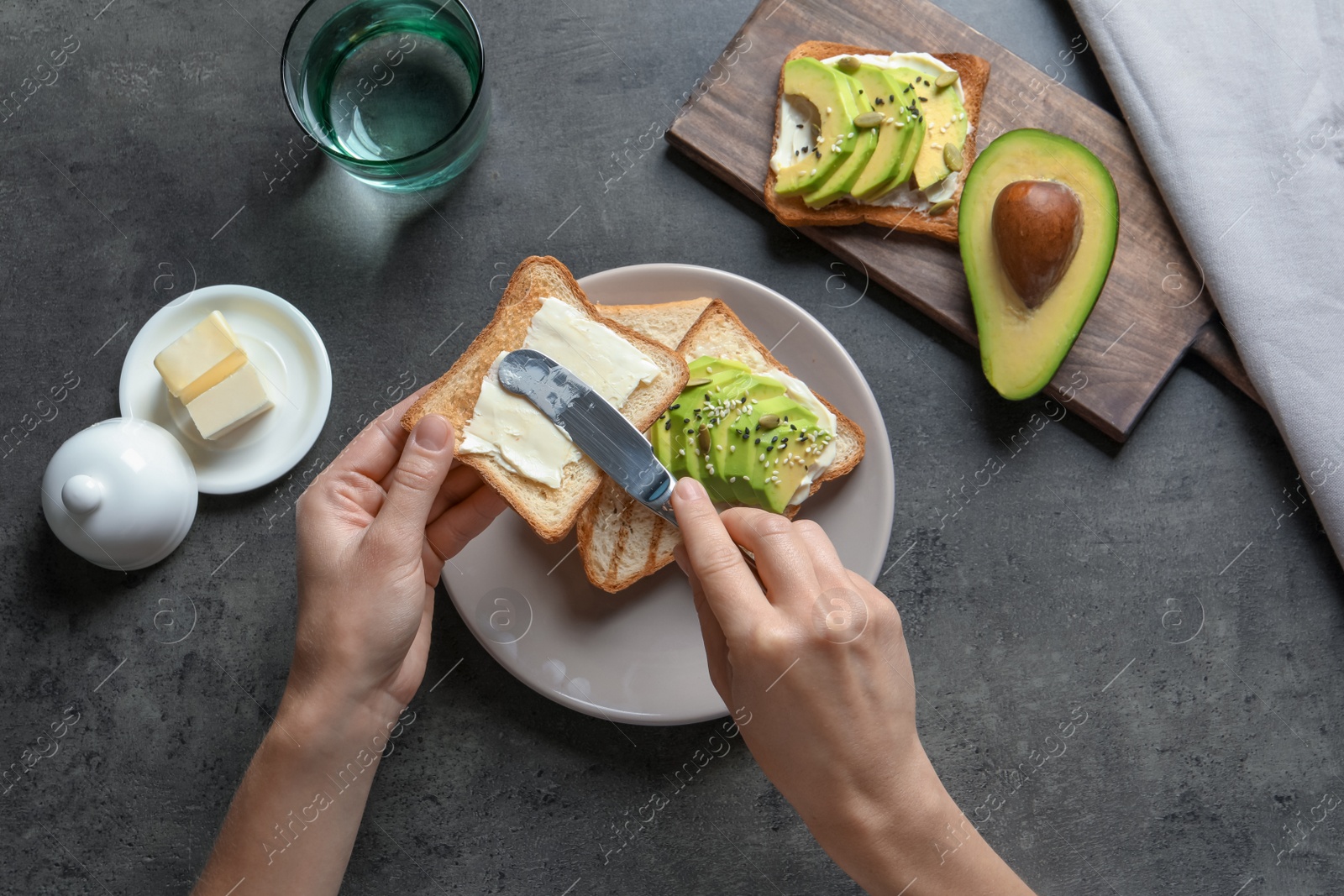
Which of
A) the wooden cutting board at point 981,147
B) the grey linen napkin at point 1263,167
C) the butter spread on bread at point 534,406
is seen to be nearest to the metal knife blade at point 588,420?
the butter spread on bread at point 534,406

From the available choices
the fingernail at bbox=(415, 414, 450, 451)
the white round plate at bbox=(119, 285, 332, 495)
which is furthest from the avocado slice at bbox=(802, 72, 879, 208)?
the white round plate at bbox=(119, 285, 332, 495)

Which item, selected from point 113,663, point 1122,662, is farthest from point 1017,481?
point 113,663

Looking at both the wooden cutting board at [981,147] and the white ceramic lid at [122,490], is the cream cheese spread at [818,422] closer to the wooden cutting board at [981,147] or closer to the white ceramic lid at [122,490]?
the wooden cutting board at [981,147]

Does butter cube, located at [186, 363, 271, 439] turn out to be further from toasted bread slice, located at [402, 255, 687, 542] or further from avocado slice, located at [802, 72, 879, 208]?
avocado slice, located at [802, 72, 879, 208]

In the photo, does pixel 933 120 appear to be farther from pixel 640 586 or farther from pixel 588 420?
pixel 640 586

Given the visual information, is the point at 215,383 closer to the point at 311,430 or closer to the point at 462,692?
the point at 311,430
